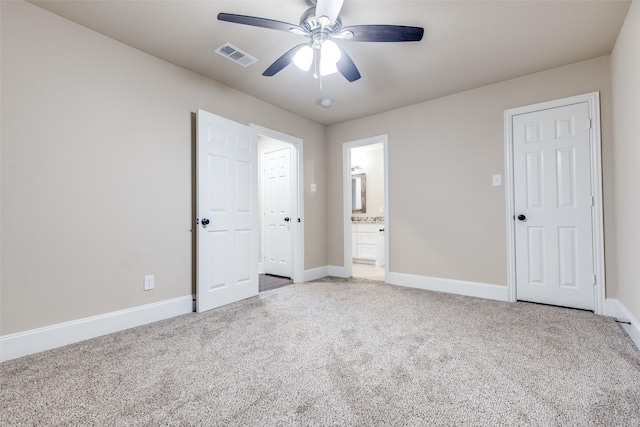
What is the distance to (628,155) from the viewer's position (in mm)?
2197

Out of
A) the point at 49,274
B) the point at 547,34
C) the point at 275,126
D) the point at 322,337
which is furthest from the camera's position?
the point at 275,126

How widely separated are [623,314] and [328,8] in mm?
3338

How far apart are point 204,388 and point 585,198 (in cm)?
360

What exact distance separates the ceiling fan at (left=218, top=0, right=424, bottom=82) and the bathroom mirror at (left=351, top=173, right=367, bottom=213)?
4281 mm

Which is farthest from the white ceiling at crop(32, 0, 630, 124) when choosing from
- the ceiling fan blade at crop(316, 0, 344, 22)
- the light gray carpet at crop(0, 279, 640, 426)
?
the light gray carpet at crop(0, 279, 640, 426)

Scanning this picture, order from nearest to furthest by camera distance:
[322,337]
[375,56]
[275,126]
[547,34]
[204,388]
→ [204,388] → [322,337] → [547,34] → [375,56] → [275,126]

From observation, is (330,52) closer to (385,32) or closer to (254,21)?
(385,32)

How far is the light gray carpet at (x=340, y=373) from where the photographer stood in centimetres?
135

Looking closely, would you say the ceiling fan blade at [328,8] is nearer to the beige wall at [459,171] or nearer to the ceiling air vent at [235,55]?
the ceiling air vent at [235,55]

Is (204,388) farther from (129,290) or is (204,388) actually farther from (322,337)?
(129,290)

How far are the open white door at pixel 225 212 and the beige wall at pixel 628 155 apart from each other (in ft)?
10.9

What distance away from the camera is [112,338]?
2.24 meters

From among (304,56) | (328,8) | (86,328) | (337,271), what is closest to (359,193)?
(337,271)

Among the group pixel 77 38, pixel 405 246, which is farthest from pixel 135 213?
pixel 405 246
